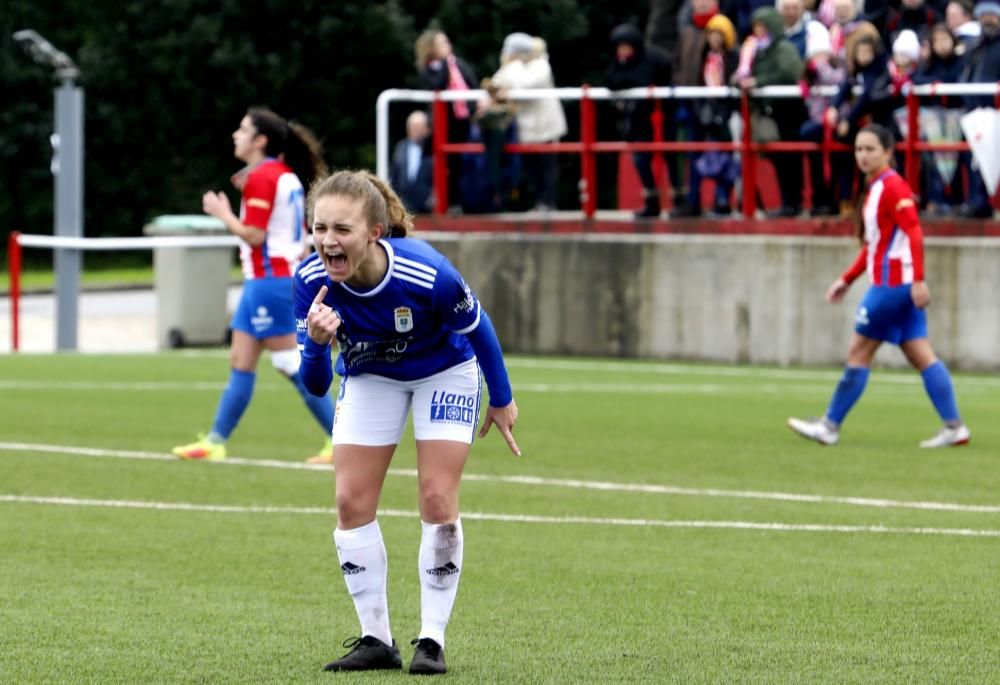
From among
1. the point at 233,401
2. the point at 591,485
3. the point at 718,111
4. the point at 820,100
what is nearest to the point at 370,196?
the point at 591,485

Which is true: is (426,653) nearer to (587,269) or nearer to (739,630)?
(739,630)

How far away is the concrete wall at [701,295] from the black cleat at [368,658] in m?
13.4

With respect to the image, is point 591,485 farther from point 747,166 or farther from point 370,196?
point 747,166

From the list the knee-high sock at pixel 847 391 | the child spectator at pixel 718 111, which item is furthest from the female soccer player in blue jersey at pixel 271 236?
the child spectator at pixel 718 111

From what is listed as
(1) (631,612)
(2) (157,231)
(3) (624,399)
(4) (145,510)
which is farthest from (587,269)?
(1) (631,612)

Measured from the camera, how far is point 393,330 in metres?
6.66

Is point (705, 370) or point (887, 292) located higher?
point (887, 292)

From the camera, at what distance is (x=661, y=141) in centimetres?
2086

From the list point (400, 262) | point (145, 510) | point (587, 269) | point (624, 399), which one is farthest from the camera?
point (587, 269)

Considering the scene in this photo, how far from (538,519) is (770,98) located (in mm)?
10201

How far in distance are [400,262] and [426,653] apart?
3.83 feet

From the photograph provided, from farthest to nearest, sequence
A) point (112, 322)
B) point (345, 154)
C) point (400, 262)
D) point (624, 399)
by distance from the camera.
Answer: point (345, 154), point (112, 322), point (624, 399), point (400, 262)

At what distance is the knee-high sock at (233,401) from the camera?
1270 cm

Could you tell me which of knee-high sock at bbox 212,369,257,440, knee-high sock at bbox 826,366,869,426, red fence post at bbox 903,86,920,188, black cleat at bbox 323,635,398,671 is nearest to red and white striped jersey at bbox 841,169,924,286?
knee-high sock at bbox 826,366,869,426
